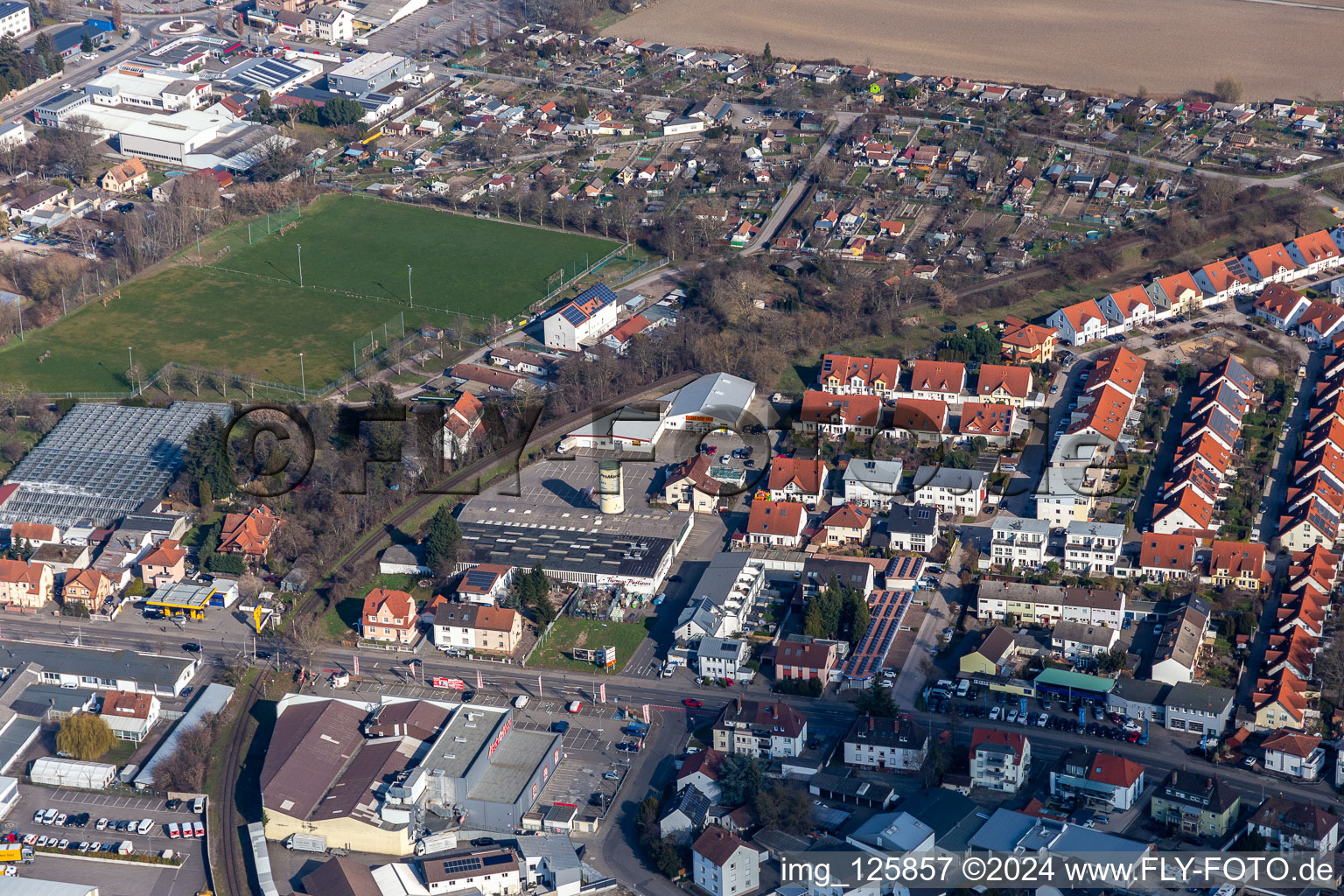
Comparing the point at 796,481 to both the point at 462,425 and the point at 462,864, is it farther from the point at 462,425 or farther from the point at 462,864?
the point at 462,864

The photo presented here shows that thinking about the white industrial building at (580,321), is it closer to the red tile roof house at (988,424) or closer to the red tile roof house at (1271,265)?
the red tile roof house at (988,424)

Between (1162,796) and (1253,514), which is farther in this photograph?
(1253,514)

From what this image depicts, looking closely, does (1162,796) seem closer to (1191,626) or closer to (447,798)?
(1191,626)

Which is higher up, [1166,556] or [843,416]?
[1166,556]

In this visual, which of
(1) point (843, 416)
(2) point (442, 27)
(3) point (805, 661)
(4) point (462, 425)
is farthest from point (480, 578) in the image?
(2) point (442, 27)

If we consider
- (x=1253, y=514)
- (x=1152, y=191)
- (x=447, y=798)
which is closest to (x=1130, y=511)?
(x=1253, y=514)

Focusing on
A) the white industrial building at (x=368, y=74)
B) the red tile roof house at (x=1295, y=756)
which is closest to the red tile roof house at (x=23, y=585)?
the red tile roof house at (x=1295, y=756)
